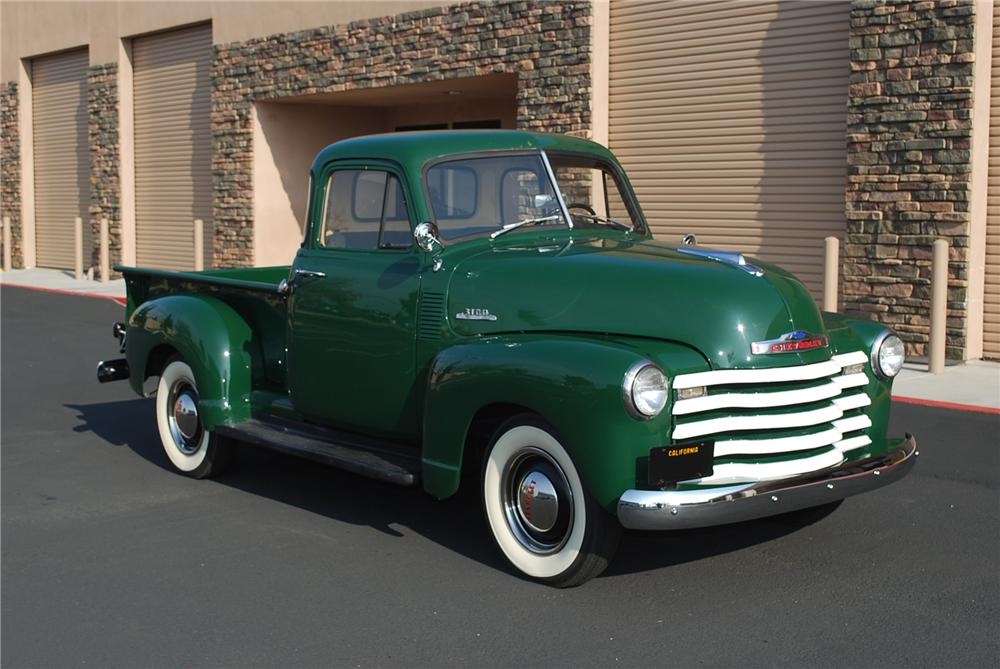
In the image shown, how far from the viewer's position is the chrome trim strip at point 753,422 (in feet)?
15.0

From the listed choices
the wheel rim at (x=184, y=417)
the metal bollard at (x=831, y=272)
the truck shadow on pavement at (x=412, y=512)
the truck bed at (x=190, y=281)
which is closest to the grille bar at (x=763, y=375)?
the truck shadow on pavement at (x=412, y=512)

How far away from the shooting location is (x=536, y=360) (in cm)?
480

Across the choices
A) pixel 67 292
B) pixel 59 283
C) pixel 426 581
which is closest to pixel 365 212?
pixel 426 581

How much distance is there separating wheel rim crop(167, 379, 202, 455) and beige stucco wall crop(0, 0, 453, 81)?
10025 millimetres

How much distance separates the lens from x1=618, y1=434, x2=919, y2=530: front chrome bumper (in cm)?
438

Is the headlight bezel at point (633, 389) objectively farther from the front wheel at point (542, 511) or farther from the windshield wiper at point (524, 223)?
the windshield wiper at point (524, 223)

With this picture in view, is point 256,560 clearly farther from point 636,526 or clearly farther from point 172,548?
point 636,526

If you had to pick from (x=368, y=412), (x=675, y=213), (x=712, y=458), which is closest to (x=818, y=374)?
(x=712, y=458)

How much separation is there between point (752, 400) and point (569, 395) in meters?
0.75

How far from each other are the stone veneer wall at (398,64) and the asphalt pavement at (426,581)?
328 inches

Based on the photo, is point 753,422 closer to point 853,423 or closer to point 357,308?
point 853,423

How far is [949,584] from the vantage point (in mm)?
4922

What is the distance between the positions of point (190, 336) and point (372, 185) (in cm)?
160

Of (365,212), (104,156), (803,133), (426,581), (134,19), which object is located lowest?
(426,581)
